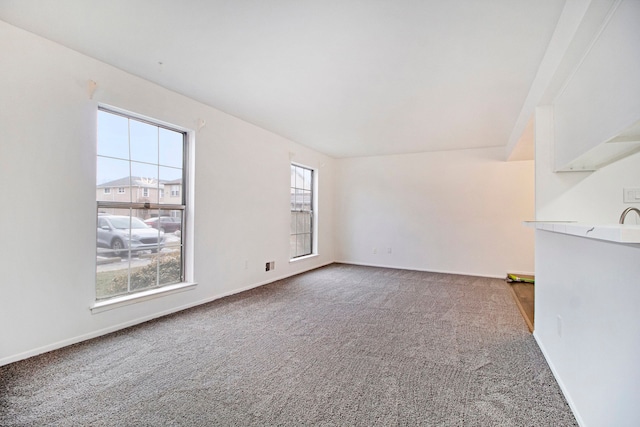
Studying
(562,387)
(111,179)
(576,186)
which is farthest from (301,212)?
(562,387)

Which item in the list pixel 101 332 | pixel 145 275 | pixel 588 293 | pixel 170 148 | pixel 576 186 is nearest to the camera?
pixel 588 293

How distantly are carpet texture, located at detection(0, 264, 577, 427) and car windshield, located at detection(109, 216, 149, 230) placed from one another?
982 millimetres

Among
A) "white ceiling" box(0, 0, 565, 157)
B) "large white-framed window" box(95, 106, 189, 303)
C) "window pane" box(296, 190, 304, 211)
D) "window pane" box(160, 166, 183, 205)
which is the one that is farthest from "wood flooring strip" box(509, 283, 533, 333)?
"window pane" box(160, 166, 183, 205)

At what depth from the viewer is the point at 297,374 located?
2.13 meters

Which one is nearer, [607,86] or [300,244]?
[607,86]

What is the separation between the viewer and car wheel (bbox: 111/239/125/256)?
298cm

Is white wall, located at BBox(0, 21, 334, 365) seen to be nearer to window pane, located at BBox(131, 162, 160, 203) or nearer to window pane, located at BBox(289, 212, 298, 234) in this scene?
window pane, located at BBox(131, 162, 160, 203)

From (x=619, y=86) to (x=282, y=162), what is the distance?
4391 millimetres

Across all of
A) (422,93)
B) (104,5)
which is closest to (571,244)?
(422,93)

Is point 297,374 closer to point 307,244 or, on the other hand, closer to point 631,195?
point 631,195

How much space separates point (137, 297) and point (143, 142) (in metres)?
1.57

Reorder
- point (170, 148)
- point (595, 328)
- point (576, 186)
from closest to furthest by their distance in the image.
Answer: point (595, 328) < point (576, 186) < point (170, 148)

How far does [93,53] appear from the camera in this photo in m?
2.60

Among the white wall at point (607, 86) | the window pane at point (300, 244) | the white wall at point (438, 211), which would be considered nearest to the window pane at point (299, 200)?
the window pane at point (300, 244)
